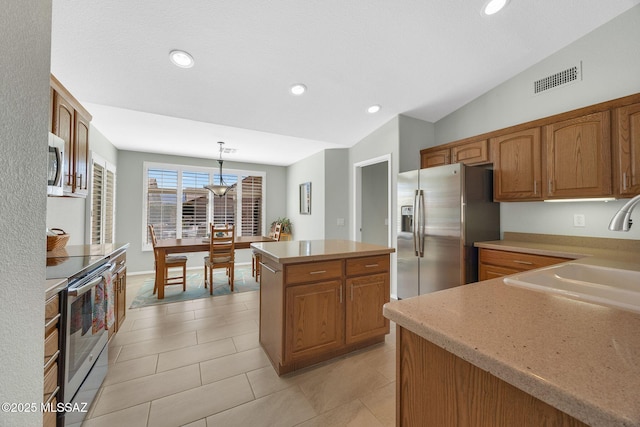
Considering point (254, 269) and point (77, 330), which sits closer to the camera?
point (77, 330)

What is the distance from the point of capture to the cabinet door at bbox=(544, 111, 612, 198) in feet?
7.09

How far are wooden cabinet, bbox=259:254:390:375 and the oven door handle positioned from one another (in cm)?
114

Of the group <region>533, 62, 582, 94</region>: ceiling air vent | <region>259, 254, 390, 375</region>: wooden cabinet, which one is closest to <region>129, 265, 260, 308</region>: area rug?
<region>259, 254, 390, 375</region>: wooden cabinet

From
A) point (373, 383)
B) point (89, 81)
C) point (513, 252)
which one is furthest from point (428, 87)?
point (89, 81)

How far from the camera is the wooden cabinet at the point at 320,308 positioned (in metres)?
1.99

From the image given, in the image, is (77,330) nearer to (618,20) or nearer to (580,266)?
(580,266)

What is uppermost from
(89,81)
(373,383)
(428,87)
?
(428,87)

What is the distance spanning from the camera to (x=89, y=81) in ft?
8.22

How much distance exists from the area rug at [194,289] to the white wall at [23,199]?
10.2 feet

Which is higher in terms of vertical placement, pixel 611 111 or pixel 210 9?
pixel 210 9

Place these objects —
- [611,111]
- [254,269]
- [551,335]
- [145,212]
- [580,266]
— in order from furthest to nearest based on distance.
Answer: [145,212] → [254,269] → [611,111] → [580,266] → [551,335]

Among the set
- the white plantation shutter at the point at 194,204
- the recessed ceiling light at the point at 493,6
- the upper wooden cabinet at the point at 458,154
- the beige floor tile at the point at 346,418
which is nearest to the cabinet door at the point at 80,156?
the beige floor tile at the point at 346,418

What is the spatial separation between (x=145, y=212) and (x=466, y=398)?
611 centimetres

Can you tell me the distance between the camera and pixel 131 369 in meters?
2.05
